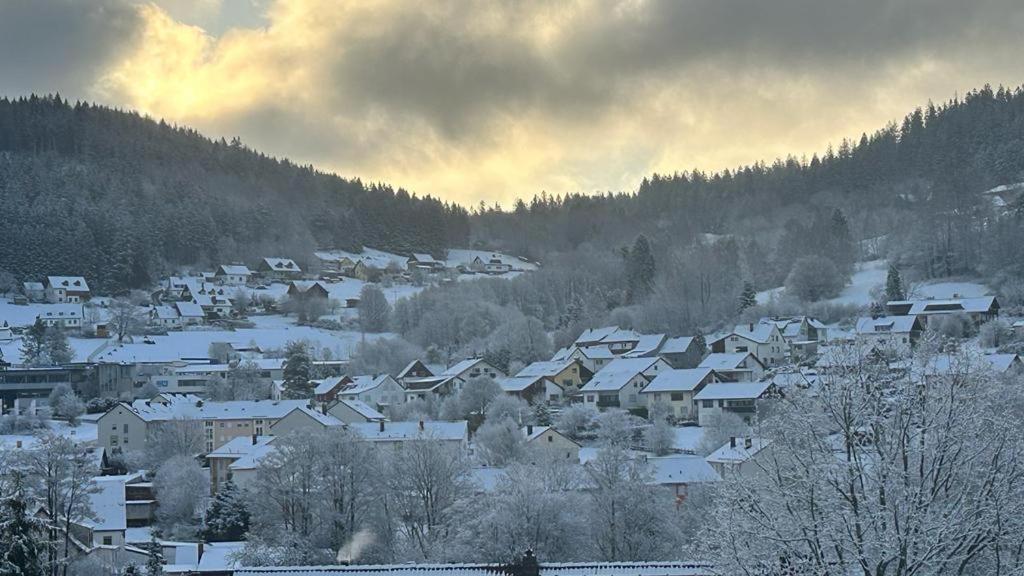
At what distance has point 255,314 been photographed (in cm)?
11019

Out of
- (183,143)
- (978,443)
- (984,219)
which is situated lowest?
(978,443)

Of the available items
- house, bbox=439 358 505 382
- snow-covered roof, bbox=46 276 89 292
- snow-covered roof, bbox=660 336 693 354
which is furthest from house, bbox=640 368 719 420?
snow-covered roof, bbox=46 276 89 292

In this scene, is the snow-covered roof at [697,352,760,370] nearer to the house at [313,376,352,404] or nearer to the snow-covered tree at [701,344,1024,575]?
the house at [313,376,352,404]

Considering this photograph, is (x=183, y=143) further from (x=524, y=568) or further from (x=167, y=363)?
(x=524, y=568)

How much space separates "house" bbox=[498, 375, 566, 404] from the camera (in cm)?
6862

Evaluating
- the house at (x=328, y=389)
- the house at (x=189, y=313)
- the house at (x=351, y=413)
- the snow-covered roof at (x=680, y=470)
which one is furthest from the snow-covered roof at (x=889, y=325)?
the house at (x=189, y=313)

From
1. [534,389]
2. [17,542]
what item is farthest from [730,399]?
[17,542]

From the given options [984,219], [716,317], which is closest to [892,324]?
[716,317]

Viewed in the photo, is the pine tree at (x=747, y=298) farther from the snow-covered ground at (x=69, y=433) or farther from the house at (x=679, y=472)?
the snow-covered ground at (x=69, y=433)

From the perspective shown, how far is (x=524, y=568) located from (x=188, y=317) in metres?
83.3

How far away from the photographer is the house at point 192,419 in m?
59.9

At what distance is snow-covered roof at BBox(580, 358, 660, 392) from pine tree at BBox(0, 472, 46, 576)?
154 ft

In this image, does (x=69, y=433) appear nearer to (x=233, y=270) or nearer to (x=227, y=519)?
(x=227, y=519)

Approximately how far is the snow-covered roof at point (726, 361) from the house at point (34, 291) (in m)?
66.5
